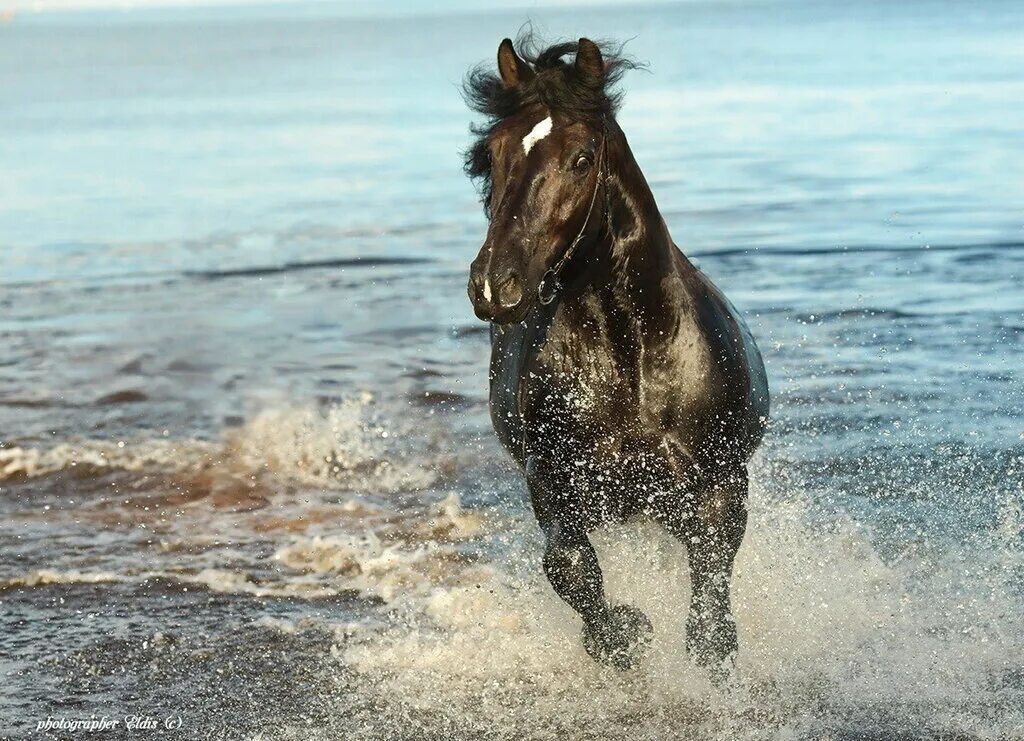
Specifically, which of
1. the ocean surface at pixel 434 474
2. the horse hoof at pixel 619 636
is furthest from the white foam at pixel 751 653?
the horse hoof at pixel 619 636

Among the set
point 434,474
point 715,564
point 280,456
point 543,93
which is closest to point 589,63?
point 543,93

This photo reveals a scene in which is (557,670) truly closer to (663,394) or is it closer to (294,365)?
(663,394)

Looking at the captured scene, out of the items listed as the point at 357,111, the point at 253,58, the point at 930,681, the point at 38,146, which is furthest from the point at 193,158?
the point at 253,58

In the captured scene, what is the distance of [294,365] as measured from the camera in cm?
1152

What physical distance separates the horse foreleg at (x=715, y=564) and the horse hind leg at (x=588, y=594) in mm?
203

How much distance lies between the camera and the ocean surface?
5.78 metres

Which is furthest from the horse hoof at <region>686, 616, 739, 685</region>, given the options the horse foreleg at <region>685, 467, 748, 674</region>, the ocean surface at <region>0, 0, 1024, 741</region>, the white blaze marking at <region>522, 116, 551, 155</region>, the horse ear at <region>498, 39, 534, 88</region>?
the horse ear at <region>498, 39, 534, 88</region>

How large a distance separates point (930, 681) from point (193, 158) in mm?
22542

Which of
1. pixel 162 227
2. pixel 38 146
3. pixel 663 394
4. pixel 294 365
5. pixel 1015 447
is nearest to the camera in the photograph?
pixel 663 394

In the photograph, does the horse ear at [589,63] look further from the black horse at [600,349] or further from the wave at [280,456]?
the wave at [280,456]

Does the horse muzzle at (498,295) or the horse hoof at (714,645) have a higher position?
the horse muzzle at (498,295)

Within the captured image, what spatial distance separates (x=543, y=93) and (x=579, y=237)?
45 cm

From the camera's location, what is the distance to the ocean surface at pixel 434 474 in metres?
5.78

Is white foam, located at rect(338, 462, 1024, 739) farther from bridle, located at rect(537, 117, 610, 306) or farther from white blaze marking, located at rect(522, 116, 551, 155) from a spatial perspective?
white blaze marking, located at rect(522, 116, 551, 155)
